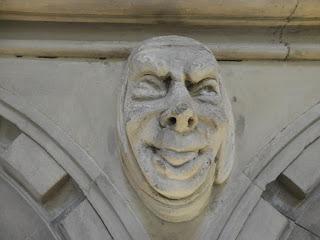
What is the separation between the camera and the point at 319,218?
2018 millimetres

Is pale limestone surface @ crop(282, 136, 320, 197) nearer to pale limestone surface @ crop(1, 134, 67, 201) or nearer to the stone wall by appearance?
the stone wall

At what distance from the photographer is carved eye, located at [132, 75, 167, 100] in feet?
6.24

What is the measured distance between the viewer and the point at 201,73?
1.91 meters

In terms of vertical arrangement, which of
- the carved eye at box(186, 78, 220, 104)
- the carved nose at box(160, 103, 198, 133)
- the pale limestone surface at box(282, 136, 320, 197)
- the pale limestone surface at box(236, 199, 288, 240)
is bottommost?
the pale limestone surface at box(236, 199, 288, 240)

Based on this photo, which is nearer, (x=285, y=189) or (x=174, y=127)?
(x=174, y=127)

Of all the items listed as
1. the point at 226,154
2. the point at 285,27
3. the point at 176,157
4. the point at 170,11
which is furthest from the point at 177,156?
the point at 285,27

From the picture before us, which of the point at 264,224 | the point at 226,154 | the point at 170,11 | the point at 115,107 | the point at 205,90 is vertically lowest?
the point at 264,224

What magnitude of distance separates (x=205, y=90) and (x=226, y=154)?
0.18 meters

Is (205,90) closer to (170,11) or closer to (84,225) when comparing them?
(170,11)

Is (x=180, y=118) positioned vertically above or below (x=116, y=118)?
below

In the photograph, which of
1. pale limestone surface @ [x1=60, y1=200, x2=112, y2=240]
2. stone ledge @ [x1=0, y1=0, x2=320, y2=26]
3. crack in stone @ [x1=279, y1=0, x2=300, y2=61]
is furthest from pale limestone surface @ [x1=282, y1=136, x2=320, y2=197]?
pale limestone surface @ [x1=60, y1=200, x2=112, y2=240]

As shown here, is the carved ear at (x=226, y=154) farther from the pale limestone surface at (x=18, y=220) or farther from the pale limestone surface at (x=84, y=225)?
the pale limestone surface at (x=18, y=220)

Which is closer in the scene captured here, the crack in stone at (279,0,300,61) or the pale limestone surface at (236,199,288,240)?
the pale limestone surface at (236,199,288,240)

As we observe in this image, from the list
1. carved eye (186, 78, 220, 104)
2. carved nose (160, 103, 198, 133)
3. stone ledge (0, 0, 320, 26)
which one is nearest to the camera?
carved nose (160, 103, 198, 133)
